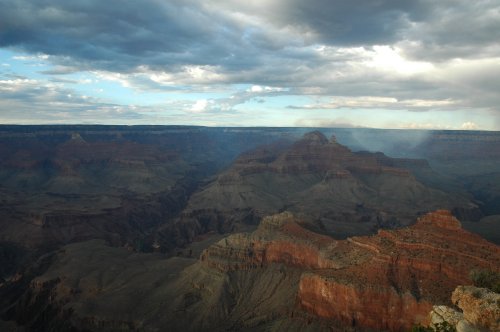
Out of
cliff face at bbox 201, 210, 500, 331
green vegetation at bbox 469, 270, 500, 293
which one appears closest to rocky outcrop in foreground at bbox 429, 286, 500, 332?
green vegetation at bbox 469, 270, 500, 293

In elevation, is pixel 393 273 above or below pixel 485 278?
below

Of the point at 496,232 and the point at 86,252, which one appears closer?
the point at 86,252

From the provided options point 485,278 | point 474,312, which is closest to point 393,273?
point 485,278

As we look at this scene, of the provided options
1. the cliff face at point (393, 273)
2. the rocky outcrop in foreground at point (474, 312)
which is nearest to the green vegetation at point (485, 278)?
the cliff face at point (393, 273)

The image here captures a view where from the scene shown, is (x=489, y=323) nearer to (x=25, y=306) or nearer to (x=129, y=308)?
(x=129, y=308)

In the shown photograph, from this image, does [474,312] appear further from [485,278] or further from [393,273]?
[393,273]

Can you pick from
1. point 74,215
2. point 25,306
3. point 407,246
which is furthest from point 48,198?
point 407,246

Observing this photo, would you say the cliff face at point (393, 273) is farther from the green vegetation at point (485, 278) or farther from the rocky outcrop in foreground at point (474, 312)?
the rocky outcrop in foreground at point (474, 312)
